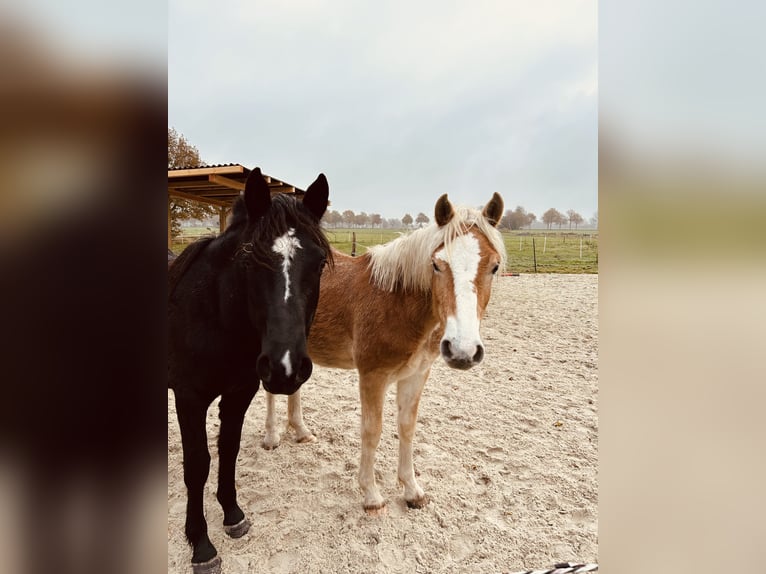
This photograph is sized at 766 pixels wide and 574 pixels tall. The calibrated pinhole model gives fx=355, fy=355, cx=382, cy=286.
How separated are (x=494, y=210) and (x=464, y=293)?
29.1 inches

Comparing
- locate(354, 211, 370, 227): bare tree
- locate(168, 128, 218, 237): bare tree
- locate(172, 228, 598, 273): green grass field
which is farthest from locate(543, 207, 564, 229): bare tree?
locate(168, 128, 218, 237): bare tree

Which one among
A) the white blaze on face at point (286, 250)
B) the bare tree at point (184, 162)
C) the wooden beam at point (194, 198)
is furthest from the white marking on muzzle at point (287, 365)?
the bare tree at point (184, 162)

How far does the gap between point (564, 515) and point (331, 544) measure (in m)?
1.76

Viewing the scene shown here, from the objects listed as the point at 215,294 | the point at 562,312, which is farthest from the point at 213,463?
the point at 562,312

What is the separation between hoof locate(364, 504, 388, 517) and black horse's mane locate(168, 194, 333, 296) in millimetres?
2035

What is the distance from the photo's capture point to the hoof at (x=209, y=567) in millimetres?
2102

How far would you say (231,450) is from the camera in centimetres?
225

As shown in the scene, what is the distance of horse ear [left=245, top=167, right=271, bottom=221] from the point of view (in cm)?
163

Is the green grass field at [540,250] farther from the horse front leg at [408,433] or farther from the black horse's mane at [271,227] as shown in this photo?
the black horse's mane at [271,227]

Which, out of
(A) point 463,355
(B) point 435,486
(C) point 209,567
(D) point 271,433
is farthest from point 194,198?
(A) point 463,355

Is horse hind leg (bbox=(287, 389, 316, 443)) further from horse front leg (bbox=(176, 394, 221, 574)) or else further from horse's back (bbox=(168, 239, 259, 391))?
horse's back (bbox=(168, 239, 259, 391))
